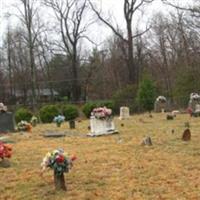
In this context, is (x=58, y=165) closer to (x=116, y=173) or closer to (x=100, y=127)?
(x=116, y=173)

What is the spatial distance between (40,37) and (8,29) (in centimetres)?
456

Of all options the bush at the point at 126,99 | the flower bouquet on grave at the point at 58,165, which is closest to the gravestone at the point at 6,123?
the flower bouquet on grave at the point at 58,165

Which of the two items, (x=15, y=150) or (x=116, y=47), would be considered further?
(x=116, y=47)

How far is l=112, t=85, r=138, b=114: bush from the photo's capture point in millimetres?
27656

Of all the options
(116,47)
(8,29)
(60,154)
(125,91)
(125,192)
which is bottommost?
(125,192)

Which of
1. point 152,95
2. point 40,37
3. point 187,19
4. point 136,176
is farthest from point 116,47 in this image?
point 136,176

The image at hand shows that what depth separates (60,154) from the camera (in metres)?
6.46

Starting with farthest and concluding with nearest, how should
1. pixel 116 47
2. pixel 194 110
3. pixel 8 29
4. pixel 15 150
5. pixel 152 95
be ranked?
pixel 8 29
pixel 116 47
pixel 152 95
pixel 194 110
pixel 15 150

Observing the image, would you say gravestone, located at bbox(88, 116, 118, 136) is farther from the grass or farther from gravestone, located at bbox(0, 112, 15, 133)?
gravestone, located at bbox(0, 112, 15, 133)

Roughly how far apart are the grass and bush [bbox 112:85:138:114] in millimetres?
16179

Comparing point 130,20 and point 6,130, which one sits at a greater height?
point 130,20

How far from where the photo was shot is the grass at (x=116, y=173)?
6.16m

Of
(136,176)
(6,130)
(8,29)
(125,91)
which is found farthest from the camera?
(8,29)

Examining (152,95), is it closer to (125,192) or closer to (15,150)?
(15,150)
